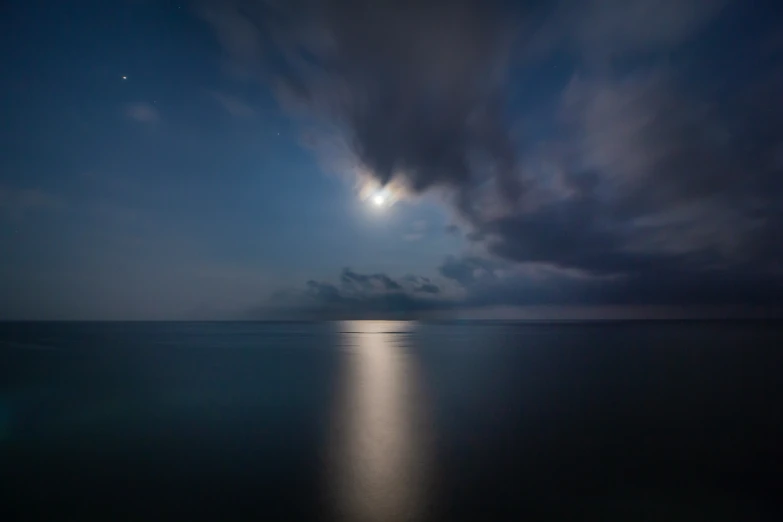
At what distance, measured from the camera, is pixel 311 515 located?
10.1 meters

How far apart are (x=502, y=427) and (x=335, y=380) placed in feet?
53.6

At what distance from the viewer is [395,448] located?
15.2 meters

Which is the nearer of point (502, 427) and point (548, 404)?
point (502, 427)

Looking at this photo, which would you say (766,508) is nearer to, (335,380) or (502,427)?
(502,427)

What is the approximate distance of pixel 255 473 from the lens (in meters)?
12.4

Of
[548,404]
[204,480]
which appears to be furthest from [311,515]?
[548,404]

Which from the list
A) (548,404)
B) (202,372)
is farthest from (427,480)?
(202,372)

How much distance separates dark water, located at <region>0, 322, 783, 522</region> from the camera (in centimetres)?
1048

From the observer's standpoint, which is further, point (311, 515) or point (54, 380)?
point (54, 380)

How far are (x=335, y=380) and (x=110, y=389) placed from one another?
1515 centimetres

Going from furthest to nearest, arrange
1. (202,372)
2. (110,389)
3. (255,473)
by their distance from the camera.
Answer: (202,372) → (110,389) → (255,473)

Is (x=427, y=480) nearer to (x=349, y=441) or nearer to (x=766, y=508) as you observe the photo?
(x=349, y=441)

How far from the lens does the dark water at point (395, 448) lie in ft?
34.4

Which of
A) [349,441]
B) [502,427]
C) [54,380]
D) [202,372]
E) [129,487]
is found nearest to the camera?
[129,487]
